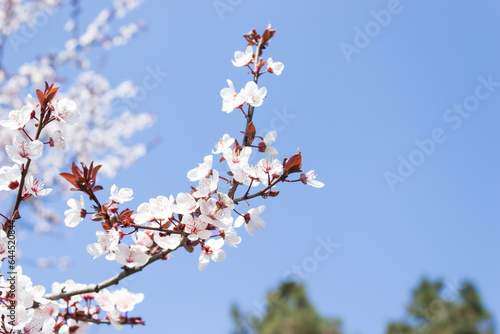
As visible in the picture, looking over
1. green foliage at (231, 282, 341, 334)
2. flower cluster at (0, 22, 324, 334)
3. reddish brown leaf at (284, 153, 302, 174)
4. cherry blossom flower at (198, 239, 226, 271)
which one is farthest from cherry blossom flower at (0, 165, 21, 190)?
green foliage at (231, 282, 341, 334)

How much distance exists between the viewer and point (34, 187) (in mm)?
1346

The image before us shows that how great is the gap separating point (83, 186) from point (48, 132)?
5.48 meters

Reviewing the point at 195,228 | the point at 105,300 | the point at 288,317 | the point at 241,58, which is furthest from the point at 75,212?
the point at 288,317

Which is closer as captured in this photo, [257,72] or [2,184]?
[2,184]

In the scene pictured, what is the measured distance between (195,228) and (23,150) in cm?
57

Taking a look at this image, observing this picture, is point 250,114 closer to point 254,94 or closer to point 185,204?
point 254,94

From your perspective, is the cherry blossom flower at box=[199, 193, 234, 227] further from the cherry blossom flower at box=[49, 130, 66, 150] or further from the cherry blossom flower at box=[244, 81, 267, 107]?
the cherry blossom flower at box=[49, 130, 66, 150]

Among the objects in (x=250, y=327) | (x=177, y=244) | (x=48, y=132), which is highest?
(x=48, y=132)

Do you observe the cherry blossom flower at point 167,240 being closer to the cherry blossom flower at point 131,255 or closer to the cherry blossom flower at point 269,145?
the cherry blossom flower at point 131,255

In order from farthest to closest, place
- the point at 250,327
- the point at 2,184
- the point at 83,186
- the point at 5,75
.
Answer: the point at 250,327 < the point at 5,75 < the point at 2,184 < the point at 83,186

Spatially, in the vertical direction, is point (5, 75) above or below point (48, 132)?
above

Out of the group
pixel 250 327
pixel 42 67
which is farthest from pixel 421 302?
pixel 42 67

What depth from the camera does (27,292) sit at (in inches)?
53.2

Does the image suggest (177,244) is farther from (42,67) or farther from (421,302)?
Result: (421,302)
